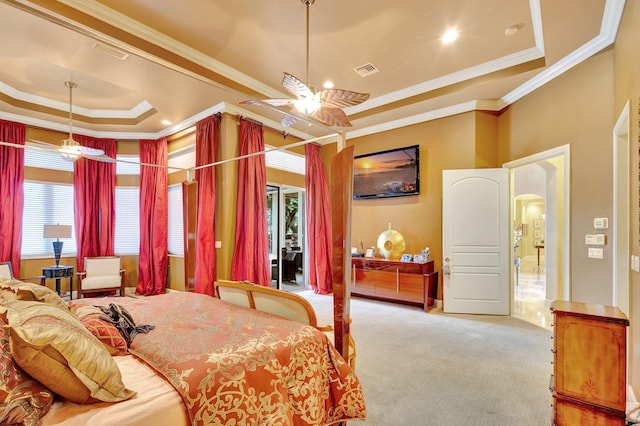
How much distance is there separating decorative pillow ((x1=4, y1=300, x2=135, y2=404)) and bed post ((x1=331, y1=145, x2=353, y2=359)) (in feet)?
3.95

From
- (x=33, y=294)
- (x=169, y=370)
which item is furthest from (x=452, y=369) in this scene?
(x=33, y=294)

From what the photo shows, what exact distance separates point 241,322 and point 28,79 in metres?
4.90

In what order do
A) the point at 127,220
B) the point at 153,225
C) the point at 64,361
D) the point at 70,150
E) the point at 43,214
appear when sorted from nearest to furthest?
the point at 64,361, the point at 70,150, the point at 43,214, the point at 153,225, the point at 127,220

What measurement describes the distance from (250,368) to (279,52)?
3.48 m

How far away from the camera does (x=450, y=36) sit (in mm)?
3486

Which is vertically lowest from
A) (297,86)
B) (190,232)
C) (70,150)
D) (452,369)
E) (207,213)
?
(452,369)

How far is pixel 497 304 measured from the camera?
454cm

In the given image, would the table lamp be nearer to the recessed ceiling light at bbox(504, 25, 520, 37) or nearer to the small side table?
the small side table

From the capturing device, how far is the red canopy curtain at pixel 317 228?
617cm

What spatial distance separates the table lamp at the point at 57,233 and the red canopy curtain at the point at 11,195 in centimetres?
49

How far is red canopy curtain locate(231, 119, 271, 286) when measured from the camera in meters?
4.75

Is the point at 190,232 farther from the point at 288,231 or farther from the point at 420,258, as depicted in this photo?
the point at 420,258

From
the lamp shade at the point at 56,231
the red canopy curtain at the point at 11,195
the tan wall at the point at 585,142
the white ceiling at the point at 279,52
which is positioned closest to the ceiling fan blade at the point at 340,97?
the white ceiling at the point at 279,52

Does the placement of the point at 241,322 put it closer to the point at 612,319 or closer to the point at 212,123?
the point at 612,319
